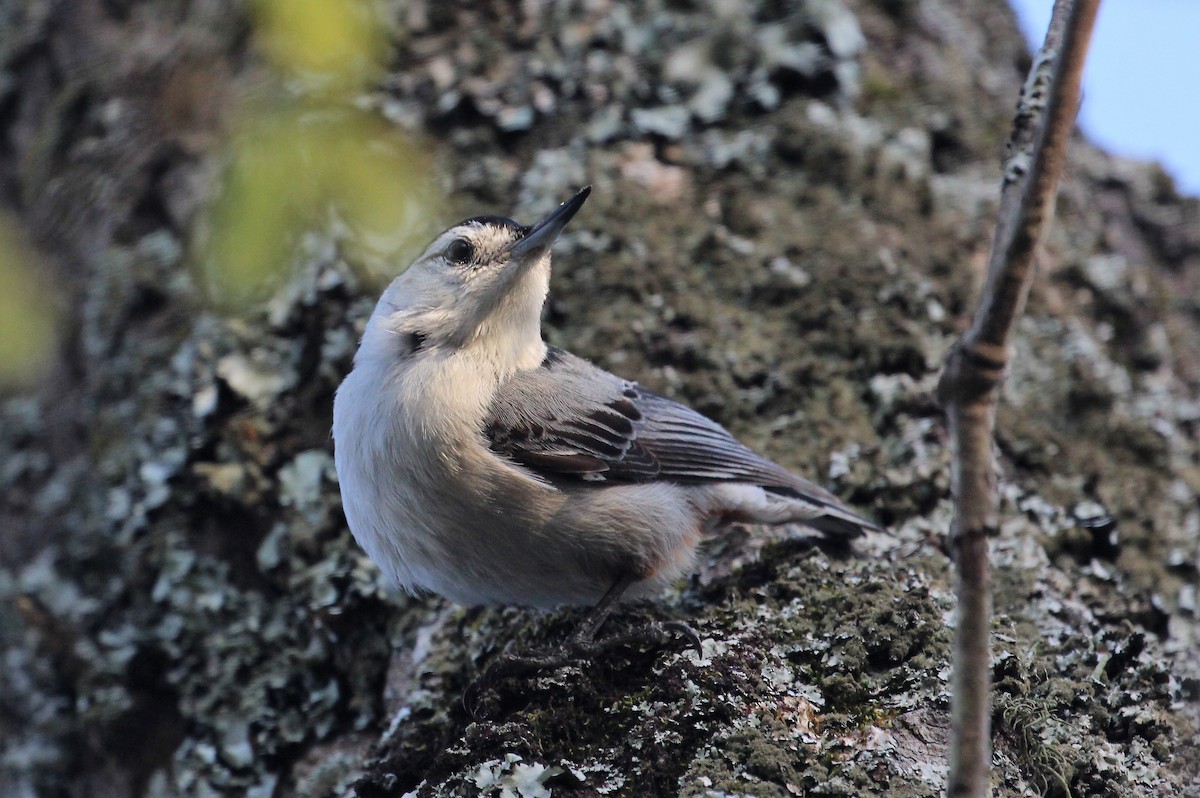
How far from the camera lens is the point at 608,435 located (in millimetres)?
2832

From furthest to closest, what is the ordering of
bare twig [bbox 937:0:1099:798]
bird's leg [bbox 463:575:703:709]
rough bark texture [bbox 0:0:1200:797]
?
bird's leg [bbox 463:575:703:709]
rough bark texture [bbox 0:0:1200:797]
bare twig [bbox 937:0:1099:798]

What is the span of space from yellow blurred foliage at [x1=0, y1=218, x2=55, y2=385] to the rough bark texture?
0.28 feet

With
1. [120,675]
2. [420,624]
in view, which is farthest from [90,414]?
[420,624]

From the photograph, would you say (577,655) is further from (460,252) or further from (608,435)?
(460,252)

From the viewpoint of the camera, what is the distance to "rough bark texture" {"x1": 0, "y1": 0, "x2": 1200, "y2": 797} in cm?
217

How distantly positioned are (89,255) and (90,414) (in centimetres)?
64

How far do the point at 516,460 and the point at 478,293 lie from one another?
51 centimetres

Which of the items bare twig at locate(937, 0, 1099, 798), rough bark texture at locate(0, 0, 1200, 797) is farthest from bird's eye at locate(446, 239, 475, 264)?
bare twig at locate(937, 0, 1099, 798)

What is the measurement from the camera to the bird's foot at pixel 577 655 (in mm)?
2318

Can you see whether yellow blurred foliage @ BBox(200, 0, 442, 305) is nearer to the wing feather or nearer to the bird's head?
the bird's head

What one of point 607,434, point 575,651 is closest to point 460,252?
point 607,434

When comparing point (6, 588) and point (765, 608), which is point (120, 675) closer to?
point (6, 588)

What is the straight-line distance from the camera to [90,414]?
3.47 meters


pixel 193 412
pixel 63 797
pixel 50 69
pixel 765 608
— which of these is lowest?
pixel 63 797
